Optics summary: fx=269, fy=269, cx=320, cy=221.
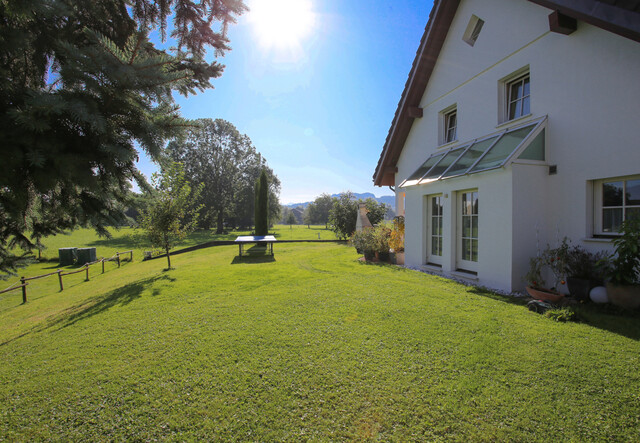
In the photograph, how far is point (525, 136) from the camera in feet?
22.1

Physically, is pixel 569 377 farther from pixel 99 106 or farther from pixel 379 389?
pixel 99 106

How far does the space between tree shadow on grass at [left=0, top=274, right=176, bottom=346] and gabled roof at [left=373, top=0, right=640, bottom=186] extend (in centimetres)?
1124

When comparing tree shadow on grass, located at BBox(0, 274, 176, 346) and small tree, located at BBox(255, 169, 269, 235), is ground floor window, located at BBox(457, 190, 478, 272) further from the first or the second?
small tree, located at BBox(255, 169, 269, 235)

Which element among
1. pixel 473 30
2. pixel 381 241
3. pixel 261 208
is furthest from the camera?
pixel 261 208

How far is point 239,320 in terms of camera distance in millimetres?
5137

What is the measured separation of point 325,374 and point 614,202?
7134 millimetres

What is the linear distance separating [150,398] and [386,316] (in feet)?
12.5

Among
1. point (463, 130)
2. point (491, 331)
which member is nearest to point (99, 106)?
point (491, 331)

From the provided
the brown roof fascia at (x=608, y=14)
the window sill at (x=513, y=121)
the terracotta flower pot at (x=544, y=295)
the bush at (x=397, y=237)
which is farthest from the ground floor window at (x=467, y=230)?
the brown roof fascia at (x=608, y=14)

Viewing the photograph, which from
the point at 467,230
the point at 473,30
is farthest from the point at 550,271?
the point at 473,30

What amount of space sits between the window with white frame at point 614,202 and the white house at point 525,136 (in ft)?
0.07

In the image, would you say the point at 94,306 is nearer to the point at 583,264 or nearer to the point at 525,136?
the point at 583,264

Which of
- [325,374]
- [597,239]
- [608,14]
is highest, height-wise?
[608,14]

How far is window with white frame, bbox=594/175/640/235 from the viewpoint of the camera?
5.52 m
